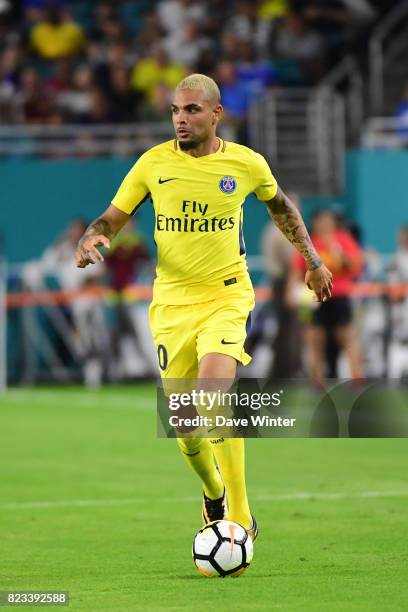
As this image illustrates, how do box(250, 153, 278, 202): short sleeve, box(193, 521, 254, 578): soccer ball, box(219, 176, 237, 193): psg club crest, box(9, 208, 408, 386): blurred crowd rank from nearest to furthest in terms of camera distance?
box(193, 521, 254, 578): soccer ball < box(219, 176, 237, 193): psg club crest < box(250, 153, 278, 202): short sleeve < box(9, 208, 408, 386): blurred crowd

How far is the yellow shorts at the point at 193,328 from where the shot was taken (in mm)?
8297

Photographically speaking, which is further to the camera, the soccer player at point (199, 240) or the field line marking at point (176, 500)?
the field line marking at point (176, 500)

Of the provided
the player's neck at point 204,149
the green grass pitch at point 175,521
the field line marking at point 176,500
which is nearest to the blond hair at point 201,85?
the player's neck at point 204,149

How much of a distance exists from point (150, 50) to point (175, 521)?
1603 centimetres

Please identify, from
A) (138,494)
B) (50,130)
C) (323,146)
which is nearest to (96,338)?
(50,130)

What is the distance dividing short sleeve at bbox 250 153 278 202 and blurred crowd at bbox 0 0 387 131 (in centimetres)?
1544

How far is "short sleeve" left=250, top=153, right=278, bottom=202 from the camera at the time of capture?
336 inches

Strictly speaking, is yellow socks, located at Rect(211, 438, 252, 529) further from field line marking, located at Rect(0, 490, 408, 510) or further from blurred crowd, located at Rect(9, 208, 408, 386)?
blurred crowd, located at Rect(9, 208, 408, 386)

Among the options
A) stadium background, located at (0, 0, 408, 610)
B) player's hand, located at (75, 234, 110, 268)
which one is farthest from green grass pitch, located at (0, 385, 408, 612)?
player's hand, located at (75, 234, 110, 268)

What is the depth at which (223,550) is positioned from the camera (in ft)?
25.9

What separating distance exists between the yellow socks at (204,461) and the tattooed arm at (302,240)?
1060 millimetres

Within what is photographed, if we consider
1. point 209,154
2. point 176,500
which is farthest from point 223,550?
point 176,500

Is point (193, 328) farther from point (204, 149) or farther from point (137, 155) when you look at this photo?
point (137, 155)

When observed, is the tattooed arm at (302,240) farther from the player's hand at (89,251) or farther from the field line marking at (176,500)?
the field line marking at (176,500)
